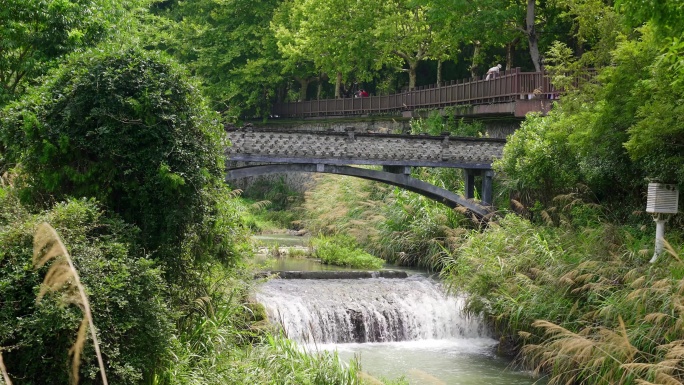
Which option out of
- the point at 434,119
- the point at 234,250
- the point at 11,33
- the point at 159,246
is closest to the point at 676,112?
the point at 234,250

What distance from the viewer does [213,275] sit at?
36.3 ft

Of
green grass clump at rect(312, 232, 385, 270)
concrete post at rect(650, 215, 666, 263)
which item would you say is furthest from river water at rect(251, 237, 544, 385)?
green grass clump at rect(312, 232, 385, 270)

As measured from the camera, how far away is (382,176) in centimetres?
2111

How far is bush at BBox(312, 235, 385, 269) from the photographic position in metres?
21.2

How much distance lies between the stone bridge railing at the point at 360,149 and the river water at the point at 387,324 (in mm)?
3311

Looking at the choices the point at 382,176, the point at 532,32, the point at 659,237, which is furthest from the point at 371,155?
the point at 532,32

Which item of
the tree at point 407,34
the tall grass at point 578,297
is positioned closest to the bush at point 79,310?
the tall grass at point 578,297

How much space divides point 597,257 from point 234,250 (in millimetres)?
6494

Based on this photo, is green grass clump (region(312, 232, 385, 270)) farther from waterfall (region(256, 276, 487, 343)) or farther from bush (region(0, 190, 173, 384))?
bush (region(0, 190, 173, 384))

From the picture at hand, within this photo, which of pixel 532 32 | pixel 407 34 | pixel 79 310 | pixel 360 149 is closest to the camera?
pixel 79 310

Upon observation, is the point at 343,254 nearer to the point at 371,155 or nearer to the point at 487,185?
the point at 371,155

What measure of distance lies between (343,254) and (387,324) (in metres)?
5.65

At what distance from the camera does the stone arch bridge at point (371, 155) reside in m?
19.8

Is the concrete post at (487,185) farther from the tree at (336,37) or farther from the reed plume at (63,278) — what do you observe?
the reed plume at (63,278)
